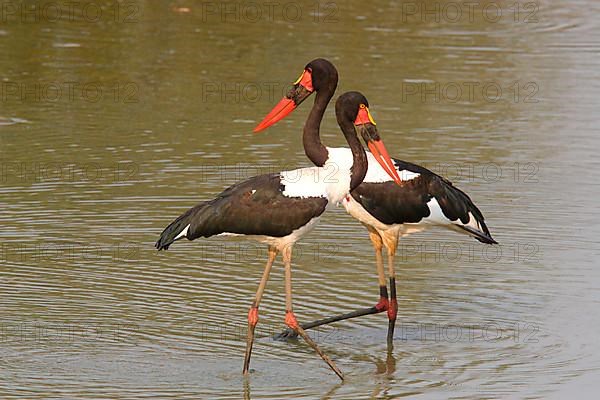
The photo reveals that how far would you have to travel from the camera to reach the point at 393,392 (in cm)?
807

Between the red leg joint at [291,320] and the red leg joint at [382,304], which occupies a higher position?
the red leg joint at [291,320]

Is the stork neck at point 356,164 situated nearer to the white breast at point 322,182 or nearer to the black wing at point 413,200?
the white breast at point 322,182

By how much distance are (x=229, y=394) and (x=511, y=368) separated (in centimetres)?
170

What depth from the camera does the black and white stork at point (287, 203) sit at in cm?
826

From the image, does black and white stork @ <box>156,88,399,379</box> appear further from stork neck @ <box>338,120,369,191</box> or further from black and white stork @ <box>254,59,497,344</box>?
black and white stork @ <box>254,59,497,344</box>

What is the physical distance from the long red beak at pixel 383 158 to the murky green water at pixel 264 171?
3.53 ft

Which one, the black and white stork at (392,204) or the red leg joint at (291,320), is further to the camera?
the black and white stork at (392,204)

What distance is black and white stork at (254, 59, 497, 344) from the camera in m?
8.88

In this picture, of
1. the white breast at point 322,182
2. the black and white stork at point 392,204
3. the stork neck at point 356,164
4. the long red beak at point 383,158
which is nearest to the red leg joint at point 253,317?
the black and white stork at point 392,204

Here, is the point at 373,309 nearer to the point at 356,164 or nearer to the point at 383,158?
the point at 383,158

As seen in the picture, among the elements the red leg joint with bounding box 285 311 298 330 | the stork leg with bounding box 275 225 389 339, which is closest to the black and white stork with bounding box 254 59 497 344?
the stork leg with bounding box 275 225 389 339

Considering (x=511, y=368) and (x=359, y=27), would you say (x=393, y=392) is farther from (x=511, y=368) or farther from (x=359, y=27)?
(x=359, y=27)

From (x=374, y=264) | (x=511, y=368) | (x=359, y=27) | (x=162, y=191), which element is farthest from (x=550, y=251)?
(x=359, y=27)

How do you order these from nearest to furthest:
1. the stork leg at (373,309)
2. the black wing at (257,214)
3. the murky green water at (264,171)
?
the black wing at (257,214), the murky green water at (264,171), the stork leg at (373,309)
